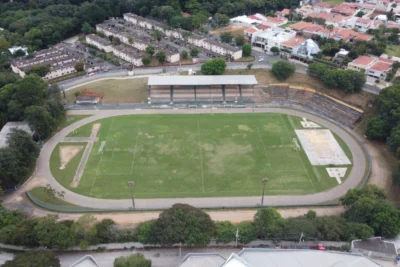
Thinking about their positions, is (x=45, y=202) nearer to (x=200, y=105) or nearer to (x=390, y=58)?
(x=200, y=105)

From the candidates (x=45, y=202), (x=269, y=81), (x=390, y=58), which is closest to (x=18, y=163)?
(x=45, y=202)

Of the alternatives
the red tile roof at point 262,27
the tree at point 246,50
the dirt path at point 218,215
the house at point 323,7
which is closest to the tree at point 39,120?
the dirt path at point 218,215

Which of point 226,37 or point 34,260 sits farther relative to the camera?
point 226,37

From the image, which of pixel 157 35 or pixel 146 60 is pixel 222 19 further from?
pixel 146 60

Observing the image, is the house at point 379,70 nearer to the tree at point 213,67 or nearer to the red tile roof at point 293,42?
the red tile roof at point 293,42

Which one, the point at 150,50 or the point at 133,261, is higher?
the point at 150,50

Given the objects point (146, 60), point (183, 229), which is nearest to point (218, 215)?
point (183, 229)
